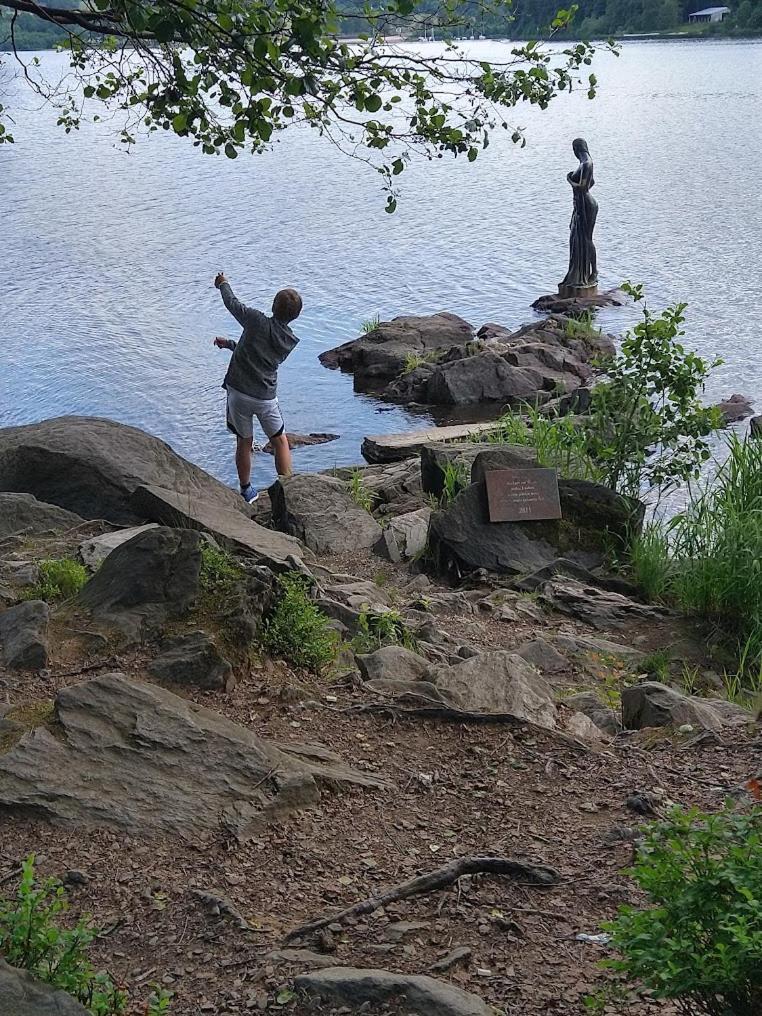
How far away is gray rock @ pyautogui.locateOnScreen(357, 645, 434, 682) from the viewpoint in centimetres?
621

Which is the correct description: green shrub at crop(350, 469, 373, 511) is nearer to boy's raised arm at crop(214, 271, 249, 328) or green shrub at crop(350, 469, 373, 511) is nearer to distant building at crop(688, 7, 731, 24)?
boy's raised arm at crop(214, 271, 249, 328)

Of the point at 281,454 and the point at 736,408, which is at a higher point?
the point at 281,454

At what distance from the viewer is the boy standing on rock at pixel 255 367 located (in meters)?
11.4

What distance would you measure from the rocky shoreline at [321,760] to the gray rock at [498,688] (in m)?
0.02

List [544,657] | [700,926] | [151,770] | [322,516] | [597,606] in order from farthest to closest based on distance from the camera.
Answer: [322,516] → [597,606] → [544,657] → [151,770] → [700,926]

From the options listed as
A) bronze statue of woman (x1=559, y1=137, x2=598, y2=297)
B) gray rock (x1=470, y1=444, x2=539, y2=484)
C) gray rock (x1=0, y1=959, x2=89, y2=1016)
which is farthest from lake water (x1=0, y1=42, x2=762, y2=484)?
gray rock (x1=0, y1=959, x2=89, y2=1016)

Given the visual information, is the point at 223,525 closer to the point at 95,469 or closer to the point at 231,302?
the point at 95,469

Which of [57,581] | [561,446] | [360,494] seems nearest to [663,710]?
[57,581]

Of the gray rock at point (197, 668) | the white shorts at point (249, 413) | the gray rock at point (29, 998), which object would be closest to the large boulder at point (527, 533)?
the white shorts at point (249, 413)

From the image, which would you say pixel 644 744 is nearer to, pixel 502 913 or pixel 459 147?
pixel 502 913

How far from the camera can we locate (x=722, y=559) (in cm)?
844

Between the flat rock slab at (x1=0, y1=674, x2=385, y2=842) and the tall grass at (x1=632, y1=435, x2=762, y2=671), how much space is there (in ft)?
12.5

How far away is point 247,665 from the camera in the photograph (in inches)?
226

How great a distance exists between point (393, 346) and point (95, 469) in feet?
40.7
